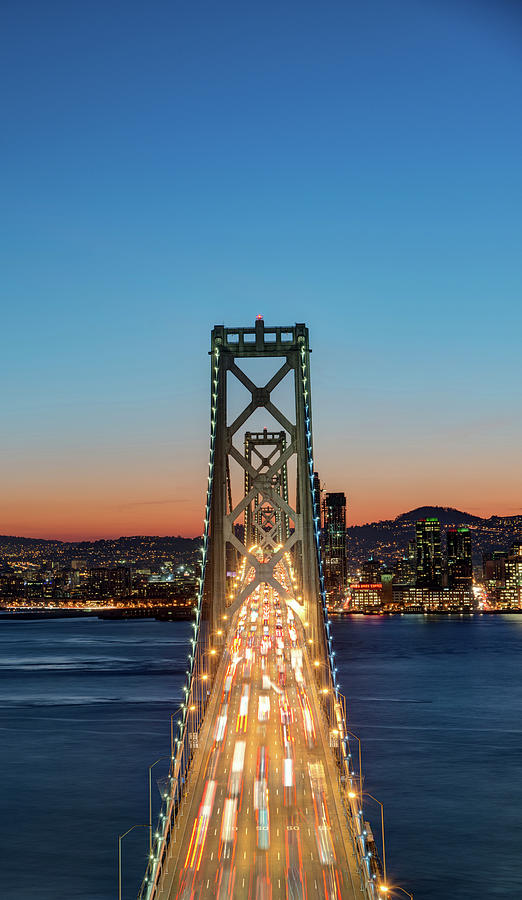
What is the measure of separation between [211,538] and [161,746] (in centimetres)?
1353

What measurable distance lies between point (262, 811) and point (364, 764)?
21.8m

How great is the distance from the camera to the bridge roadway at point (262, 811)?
17516 millimetres

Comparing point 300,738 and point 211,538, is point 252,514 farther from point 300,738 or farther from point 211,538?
point 300,738

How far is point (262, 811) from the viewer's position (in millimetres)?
21844

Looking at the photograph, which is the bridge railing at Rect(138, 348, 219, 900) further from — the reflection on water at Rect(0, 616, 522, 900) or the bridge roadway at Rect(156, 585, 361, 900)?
the reflection on water at Rect(0, 616, 522, 900)

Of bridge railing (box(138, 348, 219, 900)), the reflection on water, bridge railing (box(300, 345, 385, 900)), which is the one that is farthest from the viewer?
the reflection on water

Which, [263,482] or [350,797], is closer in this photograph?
[350,797]

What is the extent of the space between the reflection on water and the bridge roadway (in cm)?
466

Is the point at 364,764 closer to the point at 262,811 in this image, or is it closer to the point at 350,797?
the point at 262,811

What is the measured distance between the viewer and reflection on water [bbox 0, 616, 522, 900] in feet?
94.8

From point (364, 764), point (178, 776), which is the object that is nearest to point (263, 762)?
point (178, 776)

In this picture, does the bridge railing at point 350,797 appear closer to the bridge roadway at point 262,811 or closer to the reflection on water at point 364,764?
the bridge roadway at point 262,811

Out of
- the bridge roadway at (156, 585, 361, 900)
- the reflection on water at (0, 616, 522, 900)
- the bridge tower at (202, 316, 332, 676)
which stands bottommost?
the reflection on water at (0, 616, 522, 900)

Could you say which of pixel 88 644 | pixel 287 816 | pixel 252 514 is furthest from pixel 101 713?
pixel 88 644
